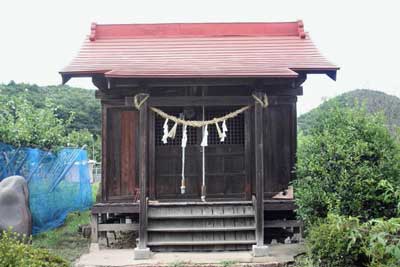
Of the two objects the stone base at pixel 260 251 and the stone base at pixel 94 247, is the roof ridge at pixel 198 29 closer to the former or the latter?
the stone base at pixel 94 247

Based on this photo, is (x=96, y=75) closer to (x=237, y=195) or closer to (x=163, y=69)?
(x=163, y=69)

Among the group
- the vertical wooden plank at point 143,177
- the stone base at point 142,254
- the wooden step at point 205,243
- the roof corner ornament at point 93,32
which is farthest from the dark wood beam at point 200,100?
the roof corner ornament at point 93,32

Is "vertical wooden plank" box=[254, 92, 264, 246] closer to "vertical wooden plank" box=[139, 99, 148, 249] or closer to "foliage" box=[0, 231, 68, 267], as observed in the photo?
"vertical wooden plank" box=[139, 99, 148, 249]

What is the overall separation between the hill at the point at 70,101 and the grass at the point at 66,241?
72.0 feet

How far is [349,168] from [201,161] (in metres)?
3.44

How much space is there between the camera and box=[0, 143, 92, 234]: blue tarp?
32.7 ft

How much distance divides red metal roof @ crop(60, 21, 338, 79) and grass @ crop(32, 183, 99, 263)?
3.32 meters

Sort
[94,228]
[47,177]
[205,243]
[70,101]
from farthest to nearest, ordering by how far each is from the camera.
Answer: [70,101] → [47,177] → [94,228] → [205,243]

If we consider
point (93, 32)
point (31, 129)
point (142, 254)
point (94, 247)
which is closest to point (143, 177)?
point (142, 254)

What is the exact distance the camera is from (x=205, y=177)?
Result: 973cm

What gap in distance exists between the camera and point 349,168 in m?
7.10

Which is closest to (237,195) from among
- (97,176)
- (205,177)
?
(205,177)

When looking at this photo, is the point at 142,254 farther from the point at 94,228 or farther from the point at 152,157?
the point at 152,157

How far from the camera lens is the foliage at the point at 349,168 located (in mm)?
6930
